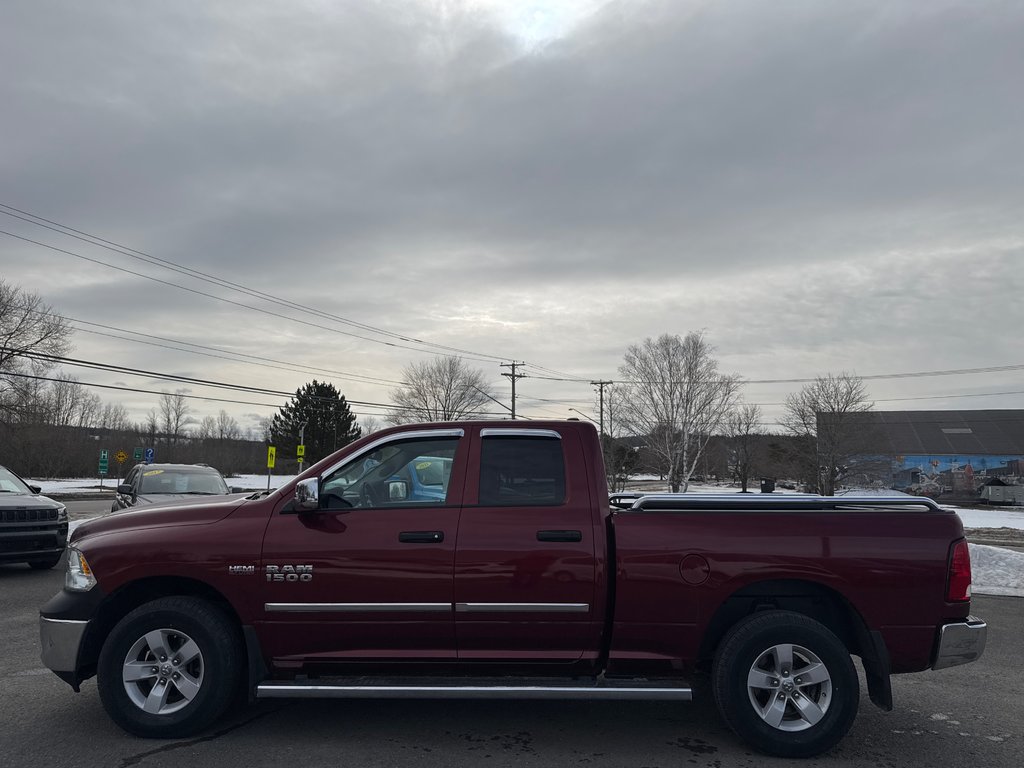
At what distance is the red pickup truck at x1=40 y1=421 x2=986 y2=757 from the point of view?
437 centimetres

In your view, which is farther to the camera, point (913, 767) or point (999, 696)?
point (999, 696)

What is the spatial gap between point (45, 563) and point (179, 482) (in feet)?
7.31

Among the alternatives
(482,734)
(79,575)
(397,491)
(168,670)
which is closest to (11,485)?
(79,575)

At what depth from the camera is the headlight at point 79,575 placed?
14.9ft

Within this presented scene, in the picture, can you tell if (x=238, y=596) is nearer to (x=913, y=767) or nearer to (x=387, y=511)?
(x=387, y=511)

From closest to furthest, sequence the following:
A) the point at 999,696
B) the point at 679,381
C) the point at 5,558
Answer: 1. the point at 999,696
2. the point at 5,558
3. the point at 679,381

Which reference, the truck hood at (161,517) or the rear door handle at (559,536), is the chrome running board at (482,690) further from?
the truck hood at (161,517)

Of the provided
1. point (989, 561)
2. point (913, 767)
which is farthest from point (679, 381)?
point (913, 767)

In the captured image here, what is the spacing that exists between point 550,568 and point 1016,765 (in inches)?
111

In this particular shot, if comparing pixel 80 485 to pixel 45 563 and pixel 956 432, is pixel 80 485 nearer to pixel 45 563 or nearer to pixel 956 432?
pixel 45 563

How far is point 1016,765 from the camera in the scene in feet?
13.9

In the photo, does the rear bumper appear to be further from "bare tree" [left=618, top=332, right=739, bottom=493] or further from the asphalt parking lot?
"bare tree" [left=618, top=332, right=739, bottom=493]

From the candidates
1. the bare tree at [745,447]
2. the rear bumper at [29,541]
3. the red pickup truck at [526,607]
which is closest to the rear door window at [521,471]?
the red pickup truck at [526,607]

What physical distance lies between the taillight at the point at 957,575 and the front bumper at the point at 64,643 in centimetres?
509
